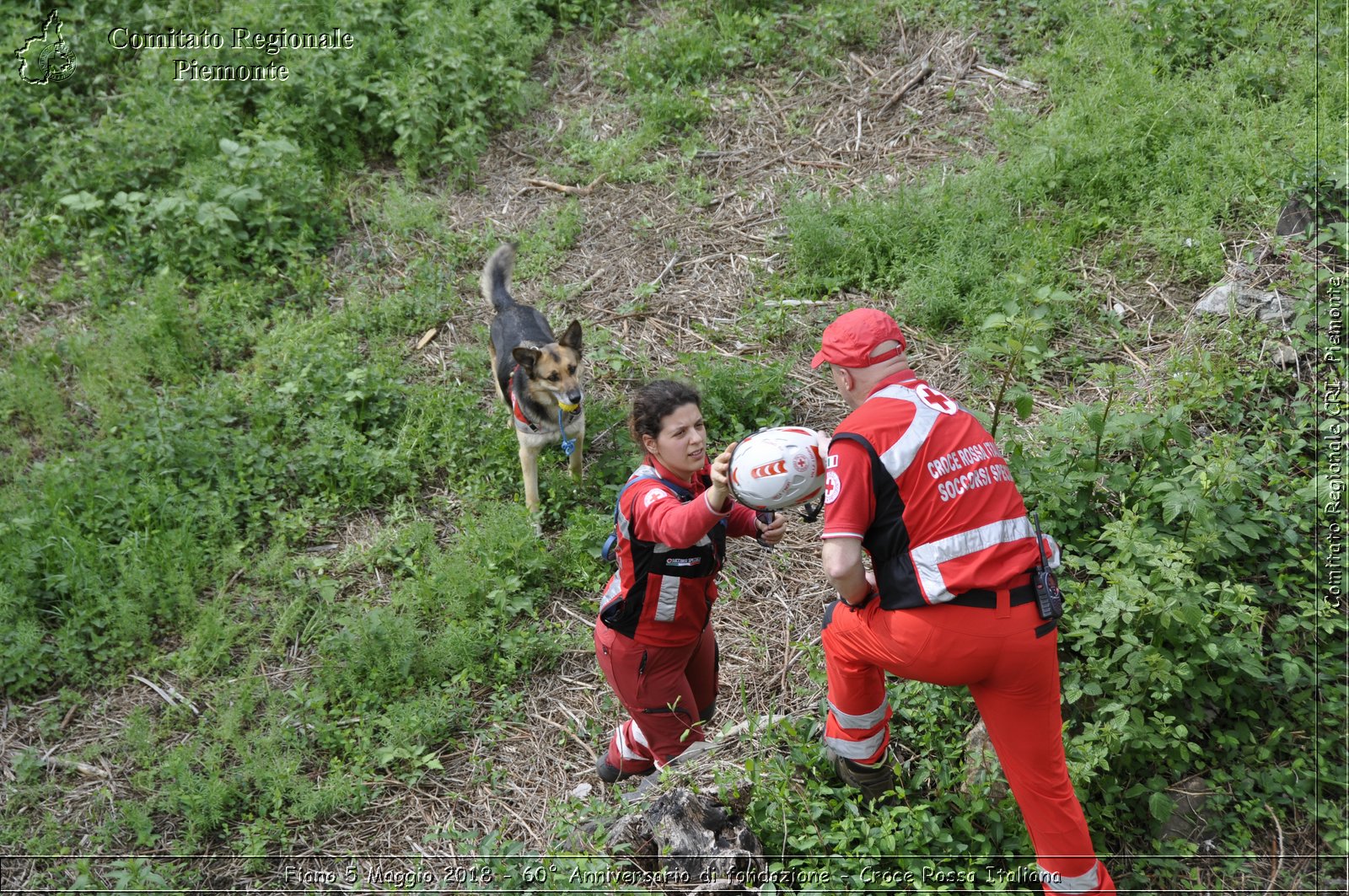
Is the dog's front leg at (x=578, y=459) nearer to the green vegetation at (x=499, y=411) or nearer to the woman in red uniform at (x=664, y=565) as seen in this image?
the green vegetation at (x=499, y=411)

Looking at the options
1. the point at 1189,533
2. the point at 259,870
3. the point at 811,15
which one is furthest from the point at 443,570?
the point at 811,15

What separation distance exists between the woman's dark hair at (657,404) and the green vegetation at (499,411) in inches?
63.2

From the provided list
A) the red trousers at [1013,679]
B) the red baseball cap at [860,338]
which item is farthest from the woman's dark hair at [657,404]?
the red trousers at [1013,679]

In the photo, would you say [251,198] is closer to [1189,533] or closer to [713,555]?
[713,555]

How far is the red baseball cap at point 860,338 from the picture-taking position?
12.1 feet

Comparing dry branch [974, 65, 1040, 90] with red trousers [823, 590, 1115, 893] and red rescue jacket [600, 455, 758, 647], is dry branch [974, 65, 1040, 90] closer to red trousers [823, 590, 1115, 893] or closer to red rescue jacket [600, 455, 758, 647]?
red rescue jacket [600, 455, 758, 647]

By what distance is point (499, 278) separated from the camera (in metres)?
7.77

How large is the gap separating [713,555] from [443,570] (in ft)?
8.78

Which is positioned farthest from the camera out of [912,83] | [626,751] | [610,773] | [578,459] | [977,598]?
[912,83]

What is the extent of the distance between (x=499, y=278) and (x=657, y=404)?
421 centimetres

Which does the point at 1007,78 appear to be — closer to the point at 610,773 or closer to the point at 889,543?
the point at 889,543

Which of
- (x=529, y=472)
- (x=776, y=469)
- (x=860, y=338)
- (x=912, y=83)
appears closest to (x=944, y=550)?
(x=776, y=469)

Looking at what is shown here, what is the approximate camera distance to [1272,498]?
4.78 meters

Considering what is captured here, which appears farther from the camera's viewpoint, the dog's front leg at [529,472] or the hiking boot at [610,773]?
the dog's front leg at [529,472]
